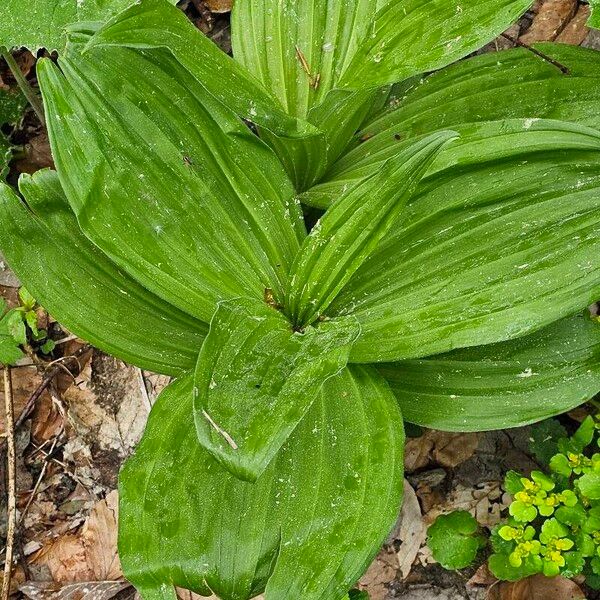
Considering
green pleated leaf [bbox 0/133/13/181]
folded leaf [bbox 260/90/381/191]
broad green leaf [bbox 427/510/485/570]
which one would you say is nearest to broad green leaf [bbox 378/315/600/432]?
broad green leaf [bbox 427/510/485/570]

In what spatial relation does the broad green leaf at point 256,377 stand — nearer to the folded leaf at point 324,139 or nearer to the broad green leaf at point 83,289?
the broad green leaf at point 83,289

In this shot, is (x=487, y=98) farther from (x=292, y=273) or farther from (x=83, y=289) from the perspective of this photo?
(x=83, y=289)

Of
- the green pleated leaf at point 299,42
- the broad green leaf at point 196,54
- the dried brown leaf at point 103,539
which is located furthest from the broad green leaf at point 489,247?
the dried brown leaf at point 103,539

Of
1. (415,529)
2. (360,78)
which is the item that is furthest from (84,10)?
→ (415,529)

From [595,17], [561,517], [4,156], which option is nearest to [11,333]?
[4,156]

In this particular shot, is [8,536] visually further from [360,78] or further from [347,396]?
[360,78]

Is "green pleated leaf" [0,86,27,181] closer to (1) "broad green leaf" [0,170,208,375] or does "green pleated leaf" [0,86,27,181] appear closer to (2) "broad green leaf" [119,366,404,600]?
(1) "broad green leaf" [0,170,208,375]
